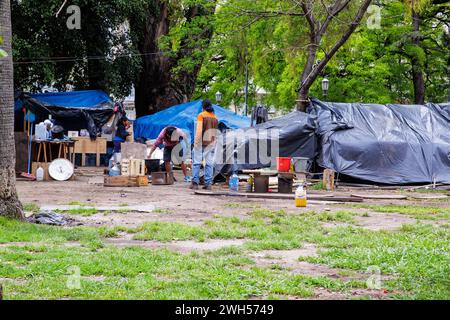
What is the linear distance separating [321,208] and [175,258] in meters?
6.55

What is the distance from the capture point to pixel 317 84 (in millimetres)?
38781

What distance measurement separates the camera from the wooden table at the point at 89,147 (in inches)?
1171

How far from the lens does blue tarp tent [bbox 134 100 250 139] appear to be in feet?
95.5

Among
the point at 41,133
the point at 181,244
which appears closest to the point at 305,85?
the point at 41,133

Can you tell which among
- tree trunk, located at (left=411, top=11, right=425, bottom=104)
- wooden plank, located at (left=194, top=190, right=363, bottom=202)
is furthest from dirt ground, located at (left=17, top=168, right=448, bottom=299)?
tree trunk, located at (left=411, top=11, right=425, bottom=104)

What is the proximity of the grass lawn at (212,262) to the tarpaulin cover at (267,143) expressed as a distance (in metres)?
8.56

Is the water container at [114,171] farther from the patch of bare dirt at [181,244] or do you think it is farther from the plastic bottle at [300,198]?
the patch of bare dirt at [181,244]

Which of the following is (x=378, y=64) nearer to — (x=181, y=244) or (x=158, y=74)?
(x=158, y=74)

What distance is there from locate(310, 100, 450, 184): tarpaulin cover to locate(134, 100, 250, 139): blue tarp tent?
371 inches

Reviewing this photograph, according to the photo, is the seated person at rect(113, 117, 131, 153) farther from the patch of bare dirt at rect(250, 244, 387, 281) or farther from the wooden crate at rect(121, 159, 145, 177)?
the patch of bare dirt at rect(250, 244, 387, 281)

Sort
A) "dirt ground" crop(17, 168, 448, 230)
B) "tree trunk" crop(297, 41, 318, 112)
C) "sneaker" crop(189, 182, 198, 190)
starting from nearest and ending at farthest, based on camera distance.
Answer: "dirt ground" crop(17, 168, 448, 230) < "sneaker" crop(189, 182, 198, 190) < "tree trunk" crop(297, 41, 318, 112)

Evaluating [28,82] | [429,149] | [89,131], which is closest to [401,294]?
[429,149]

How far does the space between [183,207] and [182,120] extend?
16.6 meters

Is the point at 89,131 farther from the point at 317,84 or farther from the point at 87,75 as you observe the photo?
the point at 317,84
